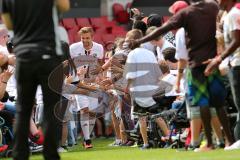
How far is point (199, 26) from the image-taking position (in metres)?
10.3

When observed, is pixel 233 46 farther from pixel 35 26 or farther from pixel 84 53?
pixel 84 53

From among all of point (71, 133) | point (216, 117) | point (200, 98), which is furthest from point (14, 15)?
point (71, 133)

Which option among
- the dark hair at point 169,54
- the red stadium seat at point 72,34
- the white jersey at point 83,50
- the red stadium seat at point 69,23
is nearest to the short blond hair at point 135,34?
the dark hair at point 169,54

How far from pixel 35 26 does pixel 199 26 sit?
9.80 feet

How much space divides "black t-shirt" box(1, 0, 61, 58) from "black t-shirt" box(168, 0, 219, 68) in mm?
2633

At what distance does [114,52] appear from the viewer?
15.4 metres

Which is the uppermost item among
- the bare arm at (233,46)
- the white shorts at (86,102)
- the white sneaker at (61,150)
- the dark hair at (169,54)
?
the dark hair at (169,54)

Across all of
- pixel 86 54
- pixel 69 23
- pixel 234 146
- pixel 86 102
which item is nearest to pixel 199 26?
pixel 234 146

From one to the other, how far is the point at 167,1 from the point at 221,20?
18861mm

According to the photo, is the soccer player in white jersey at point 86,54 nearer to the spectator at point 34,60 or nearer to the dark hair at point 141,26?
the dark hair at point 141,26

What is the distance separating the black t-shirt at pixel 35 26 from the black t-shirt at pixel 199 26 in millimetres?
2633

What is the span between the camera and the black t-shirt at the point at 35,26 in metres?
7.84

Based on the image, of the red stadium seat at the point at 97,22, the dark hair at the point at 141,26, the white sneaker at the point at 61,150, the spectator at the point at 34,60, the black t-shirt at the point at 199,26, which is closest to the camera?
the spectator at the point at 34,60

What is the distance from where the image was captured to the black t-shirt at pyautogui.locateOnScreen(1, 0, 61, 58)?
25.7ft
